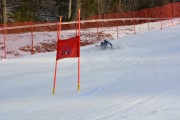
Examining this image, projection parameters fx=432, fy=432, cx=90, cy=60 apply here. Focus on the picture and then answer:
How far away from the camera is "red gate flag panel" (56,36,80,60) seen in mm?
12242

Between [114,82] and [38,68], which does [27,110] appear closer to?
[114,82]

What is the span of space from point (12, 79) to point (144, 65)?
5.47m

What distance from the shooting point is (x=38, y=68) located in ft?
62.8

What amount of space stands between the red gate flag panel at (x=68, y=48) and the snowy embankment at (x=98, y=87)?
1110mm

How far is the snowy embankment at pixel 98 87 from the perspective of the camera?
376 inches

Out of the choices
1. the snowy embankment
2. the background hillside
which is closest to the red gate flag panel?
the snowy embankment

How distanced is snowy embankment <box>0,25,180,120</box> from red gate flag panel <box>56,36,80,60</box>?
111 cm

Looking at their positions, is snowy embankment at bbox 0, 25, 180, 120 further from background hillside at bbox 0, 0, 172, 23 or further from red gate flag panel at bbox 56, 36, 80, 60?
background hillside at bbox 0, 0, 172, 23

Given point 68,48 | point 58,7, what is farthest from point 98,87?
point 58,7

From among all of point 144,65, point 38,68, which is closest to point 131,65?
point 144,65

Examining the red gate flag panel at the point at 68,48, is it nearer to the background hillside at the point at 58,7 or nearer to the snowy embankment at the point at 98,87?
the snowy embankment at the point at 98,87

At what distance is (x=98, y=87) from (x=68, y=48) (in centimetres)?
163

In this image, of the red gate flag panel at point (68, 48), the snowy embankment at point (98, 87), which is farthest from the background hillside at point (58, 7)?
the red gate flag panel at point (68, 48)

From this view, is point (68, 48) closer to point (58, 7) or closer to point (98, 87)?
point (98, 87)
